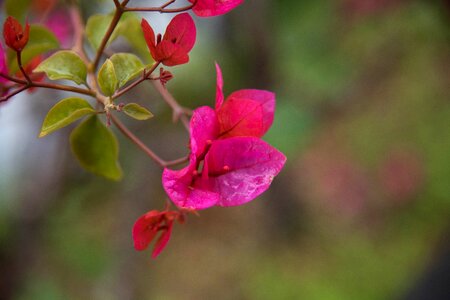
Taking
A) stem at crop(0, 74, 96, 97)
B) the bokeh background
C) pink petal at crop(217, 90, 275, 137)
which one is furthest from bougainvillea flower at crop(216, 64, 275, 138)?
the bokeh background

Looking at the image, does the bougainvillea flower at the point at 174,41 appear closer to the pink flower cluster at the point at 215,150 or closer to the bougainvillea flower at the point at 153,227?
the pink flower cluster at the point at 215,150

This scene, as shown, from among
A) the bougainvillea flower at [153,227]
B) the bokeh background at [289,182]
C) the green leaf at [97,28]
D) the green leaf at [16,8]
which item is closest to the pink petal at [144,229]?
the bougainvillea flower at [153,227]

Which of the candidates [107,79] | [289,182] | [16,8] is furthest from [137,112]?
[289,182]

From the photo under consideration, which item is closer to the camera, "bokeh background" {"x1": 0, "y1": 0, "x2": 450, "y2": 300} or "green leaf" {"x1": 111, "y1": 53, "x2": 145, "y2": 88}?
"green leaf" {"x1": 111, "y1": 53, "x2": 145, "y2": 88}

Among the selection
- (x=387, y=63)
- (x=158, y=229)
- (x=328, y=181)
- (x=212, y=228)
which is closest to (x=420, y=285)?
(x=387, y=63)

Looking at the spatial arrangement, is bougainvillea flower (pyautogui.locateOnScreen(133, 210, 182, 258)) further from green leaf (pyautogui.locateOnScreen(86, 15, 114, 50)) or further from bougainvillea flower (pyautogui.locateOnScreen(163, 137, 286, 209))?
green leaf (pyautogui.locateOnScreen(86, 15, 114, 50))

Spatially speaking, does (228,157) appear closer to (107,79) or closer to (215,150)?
(215,150)
